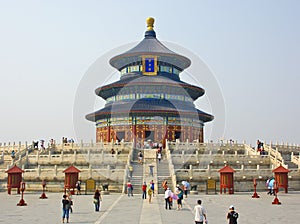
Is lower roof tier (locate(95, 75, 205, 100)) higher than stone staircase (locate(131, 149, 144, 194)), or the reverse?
lower roof tier (locate(95, 75, 205, 100))

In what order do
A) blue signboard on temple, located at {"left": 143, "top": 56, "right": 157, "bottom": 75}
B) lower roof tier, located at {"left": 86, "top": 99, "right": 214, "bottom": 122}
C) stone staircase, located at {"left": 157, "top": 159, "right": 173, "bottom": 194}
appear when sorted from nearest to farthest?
stone staircase, located at {"left": 157, "top": 159, "right": 173, "bottom": 194}, lower roof tier, located at {"left": 86, "top": 99, "right": 214, "bottom": 122}, blue signboard on temple, located at {"left": 143, "top": 56, "right": 157, "bottom": 75}

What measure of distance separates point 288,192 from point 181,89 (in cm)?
2839

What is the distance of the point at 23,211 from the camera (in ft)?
69.6

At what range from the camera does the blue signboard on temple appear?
61.2 m

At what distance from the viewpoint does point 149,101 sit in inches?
2239

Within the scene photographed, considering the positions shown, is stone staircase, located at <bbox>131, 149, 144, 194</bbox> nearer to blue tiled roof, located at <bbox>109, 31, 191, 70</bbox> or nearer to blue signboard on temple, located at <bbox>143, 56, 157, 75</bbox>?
blue signboard on temple, located at <bbox>143, 56, 157, 75</bbox>

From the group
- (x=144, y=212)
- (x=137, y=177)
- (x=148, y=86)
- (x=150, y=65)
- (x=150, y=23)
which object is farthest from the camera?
(x=150, y=23)

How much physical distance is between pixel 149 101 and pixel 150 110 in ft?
10.2

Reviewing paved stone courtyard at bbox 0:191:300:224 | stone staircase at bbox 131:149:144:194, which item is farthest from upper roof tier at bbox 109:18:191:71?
paved stone courtyard at bbox 0:191:300:224

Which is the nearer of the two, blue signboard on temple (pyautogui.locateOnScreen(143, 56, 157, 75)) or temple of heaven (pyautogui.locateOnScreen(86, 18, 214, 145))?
temple of heaven (pyautogui.locateOnScreen(86, 18, 214, 145))

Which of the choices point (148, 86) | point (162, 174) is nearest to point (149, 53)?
point (148, 86)

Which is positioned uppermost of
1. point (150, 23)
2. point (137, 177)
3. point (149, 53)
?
point (150, 23)

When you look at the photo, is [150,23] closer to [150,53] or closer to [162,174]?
[150,53]

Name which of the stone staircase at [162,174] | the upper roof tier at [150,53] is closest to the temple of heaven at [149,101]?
the upper roof tier at [150,53]
